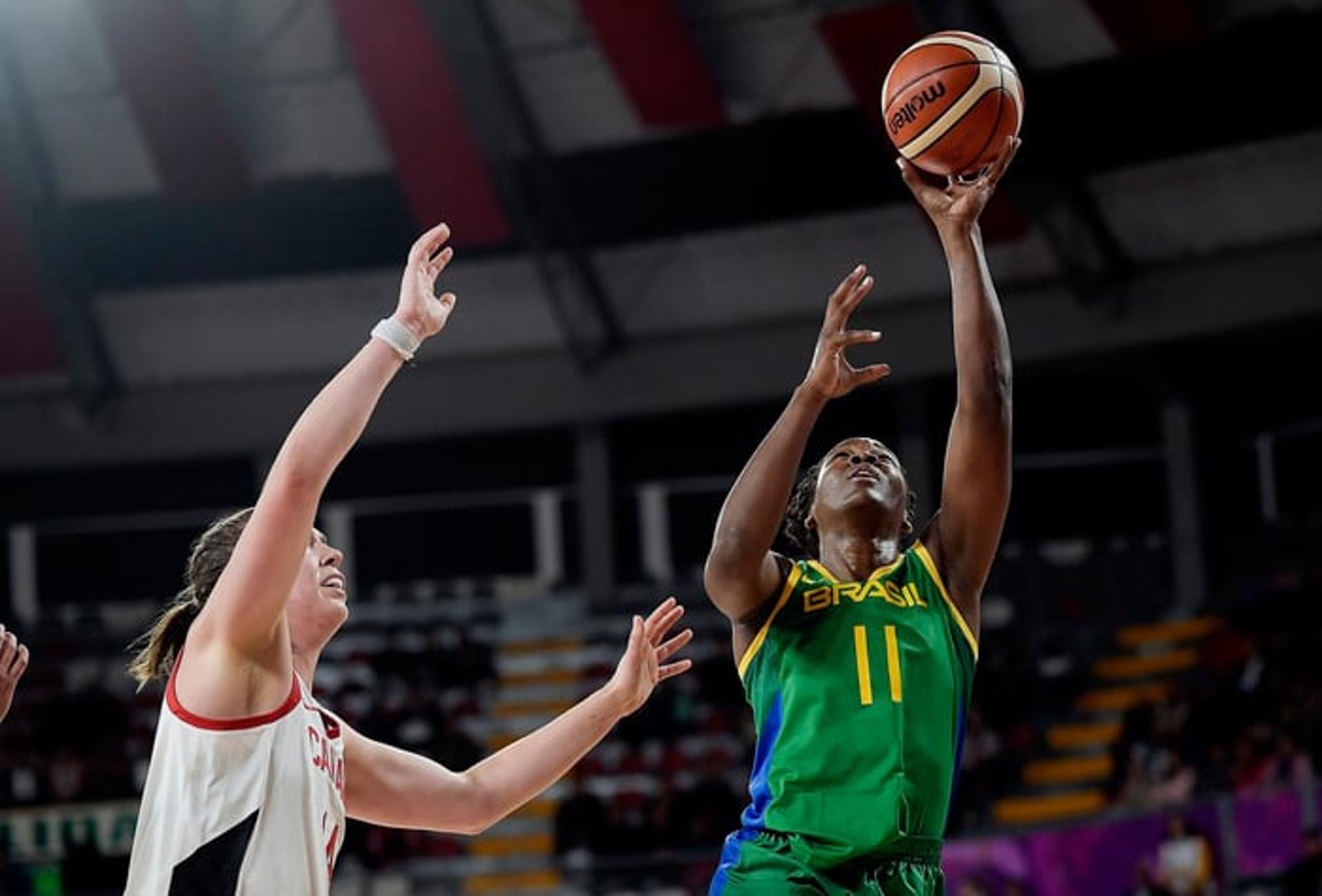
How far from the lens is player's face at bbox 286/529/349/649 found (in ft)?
13.8

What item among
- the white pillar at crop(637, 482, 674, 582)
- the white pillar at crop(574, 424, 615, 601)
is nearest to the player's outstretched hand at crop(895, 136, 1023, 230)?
the white pillar at crop(574, 424, 615, 601)

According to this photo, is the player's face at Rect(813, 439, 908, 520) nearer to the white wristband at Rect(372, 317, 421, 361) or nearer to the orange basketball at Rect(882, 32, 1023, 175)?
the orange basketball at Rect(882, 32, 1023, 175)

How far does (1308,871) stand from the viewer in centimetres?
1129

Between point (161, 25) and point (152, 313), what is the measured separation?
395cm

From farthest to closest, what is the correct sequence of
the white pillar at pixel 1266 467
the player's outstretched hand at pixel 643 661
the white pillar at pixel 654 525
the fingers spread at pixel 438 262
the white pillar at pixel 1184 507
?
the white pillar at pixel 654 525
the white pillar at pixel 1266 467
the white pillar at pixel 1184 507
the player's outstretched hand at pixel 643 661
the fingers spread at pixel 438 262

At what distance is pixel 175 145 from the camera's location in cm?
1772

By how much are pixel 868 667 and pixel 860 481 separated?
0.50m

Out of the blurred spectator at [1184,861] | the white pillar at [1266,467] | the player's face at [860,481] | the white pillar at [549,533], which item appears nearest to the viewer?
the player's face at [860,481]

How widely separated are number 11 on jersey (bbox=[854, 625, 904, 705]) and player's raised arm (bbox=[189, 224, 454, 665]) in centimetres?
140

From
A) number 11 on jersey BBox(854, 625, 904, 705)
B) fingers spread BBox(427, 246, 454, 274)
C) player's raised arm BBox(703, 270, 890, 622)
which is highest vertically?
fingers spread BBox(427, 246, 454, 274)

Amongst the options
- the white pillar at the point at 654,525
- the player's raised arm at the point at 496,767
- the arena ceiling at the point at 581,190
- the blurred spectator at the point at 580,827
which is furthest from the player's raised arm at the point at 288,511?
the white pillar at the point at 654,525

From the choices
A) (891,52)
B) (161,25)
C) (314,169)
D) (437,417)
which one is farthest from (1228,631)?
(161,25)

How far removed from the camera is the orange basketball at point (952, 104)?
5.05m

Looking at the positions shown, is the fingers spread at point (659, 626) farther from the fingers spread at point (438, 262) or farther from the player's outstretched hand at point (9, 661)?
the player's outstretched hand at point (9, 661)
